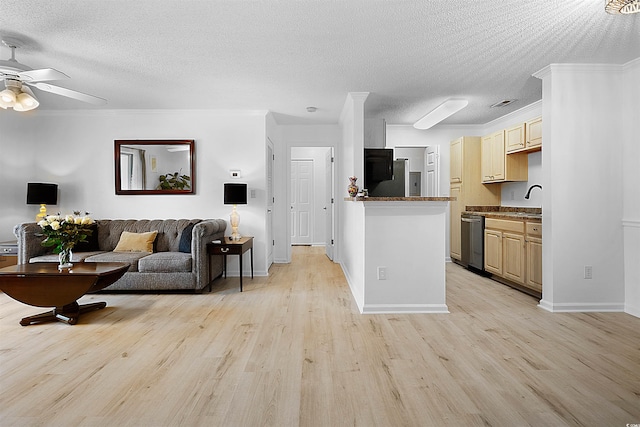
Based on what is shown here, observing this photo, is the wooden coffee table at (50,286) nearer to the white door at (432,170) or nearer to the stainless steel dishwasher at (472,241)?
the stainless steel dishwasher at (472,241)

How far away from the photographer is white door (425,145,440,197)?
255 inches

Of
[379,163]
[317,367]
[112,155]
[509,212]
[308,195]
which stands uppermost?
[112,155]

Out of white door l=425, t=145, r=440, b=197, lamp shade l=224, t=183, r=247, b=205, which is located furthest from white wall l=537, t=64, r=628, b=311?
lamp shade l=224, t=183, r=247, b=205

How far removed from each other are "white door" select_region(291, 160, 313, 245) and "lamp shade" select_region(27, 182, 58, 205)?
471 centimetres

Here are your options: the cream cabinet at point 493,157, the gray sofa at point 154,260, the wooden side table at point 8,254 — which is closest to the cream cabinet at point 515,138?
the cream cabinet at point 493,157

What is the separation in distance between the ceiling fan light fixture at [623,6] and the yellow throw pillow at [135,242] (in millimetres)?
4781

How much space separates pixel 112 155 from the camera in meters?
A: 5.21

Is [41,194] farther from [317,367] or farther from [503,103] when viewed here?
[503,103]

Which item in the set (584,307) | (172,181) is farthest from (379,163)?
(172,181)

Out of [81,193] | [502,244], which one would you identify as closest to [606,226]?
[502,244]

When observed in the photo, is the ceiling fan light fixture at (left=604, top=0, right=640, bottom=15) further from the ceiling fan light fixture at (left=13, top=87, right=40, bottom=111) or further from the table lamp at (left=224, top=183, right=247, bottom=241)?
the ceiling fan light fixture at (left=13, top=87, right=40, bottom=111)

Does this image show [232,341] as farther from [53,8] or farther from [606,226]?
[606,226]

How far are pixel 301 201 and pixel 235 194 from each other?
3962 mm

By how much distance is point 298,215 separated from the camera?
8805mm
